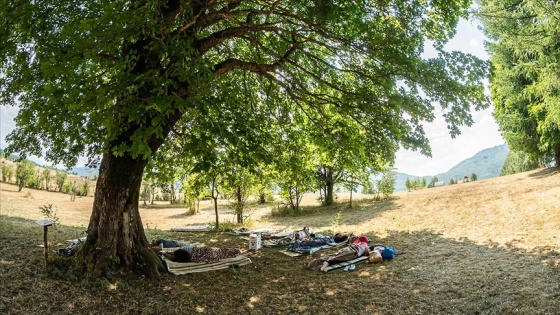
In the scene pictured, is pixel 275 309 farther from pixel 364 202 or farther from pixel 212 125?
pixel 364 202

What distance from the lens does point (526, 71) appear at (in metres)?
20.1

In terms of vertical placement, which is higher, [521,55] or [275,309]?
[521,55]

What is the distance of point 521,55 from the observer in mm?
20422

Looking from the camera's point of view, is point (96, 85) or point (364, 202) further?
point (364, 202)

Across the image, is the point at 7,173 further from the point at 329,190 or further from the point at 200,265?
the point at 200,265

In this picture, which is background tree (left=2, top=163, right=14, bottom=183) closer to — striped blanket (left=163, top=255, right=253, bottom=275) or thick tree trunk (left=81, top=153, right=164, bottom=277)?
striped blanket (left=163, top=255, right=253, bottom=275)

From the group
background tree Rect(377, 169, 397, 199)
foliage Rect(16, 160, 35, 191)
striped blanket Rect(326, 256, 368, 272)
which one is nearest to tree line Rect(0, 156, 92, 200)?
foliage Rect(16, 160, 35, 191)

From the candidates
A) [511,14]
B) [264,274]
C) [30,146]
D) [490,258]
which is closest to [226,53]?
[30,146]

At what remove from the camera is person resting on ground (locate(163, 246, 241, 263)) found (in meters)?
8.21

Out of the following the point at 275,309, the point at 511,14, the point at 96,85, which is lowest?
the point at 275,309

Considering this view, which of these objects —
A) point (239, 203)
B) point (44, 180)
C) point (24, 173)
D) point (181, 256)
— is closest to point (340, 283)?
point (181, 256)

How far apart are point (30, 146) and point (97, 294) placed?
18.5ft

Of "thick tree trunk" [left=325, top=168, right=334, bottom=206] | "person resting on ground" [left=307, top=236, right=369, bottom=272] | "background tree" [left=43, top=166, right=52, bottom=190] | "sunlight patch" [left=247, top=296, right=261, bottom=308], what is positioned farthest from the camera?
"background tree" [left=43, top=166, right=52, bottom=190]

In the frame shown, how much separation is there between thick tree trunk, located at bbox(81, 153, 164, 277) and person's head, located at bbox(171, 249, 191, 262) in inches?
43.4
